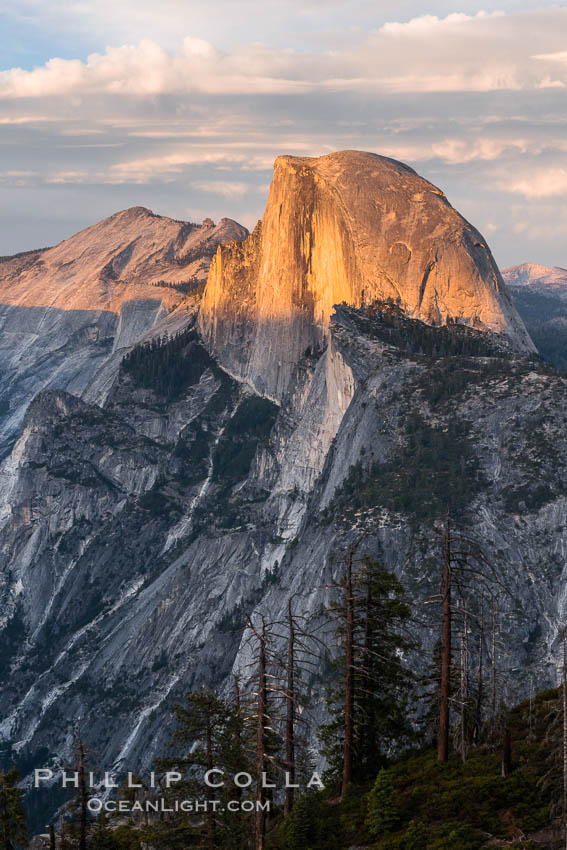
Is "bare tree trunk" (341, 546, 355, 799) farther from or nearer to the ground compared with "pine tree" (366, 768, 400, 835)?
farther from the ground

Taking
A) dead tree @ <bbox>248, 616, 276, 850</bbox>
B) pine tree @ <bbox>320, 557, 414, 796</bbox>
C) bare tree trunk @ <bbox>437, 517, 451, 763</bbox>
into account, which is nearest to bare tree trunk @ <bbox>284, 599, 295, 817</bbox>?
pine tree @ <bbox>320, 557, 414, 796</bbox>

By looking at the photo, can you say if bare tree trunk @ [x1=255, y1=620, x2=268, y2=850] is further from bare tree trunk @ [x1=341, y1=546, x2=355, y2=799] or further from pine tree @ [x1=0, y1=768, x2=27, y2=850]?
pine tree @ [x1=0, y1=768, x2=27, y2=850]

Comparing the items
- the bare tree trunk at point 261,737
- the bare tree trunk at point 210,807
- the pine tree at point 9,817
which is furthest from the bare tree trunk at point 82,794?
the bare tree trunk at point 261,737

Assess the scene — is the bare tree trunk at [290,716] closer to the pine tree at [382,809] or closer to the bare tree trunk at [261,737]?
the pine tree at [382,809]

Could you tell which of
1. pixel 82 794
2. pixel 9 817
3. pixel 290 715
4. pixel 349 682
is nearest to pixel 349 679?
pixel 349 682

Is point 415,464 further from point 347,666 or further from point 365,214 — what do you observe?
point 347,666

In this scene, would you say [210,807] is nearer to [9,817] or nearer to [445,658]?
[445,658]
